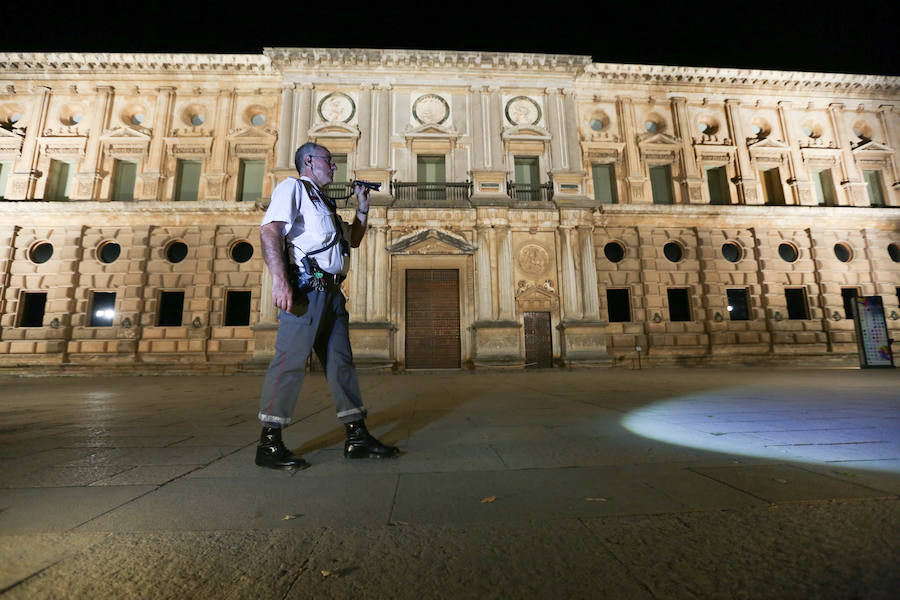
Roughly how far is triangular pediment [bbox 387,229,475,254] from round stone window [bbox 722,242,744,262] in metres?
10.2

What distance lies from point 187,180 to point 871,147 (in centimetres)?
2829

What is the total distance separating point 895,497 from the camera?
56.6 inches

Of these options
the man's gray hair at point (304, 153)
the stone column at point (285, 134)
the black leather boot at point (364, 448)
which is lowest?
the black leather boot at point (364, 448)

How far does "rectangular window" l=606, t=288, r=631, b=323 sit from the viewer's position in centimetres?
1464

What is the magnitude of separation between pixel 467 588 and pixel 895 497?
170 cm

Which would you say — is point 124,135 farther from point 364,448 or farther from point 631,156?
point 631,156

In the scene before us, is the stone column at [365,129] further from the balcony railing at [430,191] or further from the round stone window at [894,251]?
the round stone window at [894,251]

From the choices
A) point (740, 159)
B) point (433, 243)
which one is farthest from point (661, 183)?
point (433, 243)

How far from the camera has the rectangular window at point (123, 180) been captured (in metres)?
14.9

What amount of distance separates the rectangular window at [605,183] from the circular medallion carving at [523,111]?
10.4 feet

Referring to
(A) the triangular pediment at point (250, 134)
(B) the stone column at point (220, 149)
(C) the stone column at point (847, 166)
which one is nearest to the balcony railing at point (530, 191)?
(A) the triangular pediment at point (250, 134)

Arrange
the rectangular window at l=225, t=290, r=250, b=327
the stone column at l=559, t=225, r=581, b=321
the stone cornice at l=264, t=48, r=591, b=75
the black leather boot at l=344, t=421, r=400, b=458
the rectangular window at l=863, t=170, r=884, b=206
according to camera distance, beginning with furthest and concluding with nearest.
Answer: the rectangular window at l=863, t=170, r=884, b=206 → the stone cornice at l=264, t=48, r=591, b=75 → the rectangular window at l=225, t=290, r=250, b=327 → the stone column at l=559, t=225, r=581, b=321 → the black leather boot at l=344, t=421, r=400, b=458

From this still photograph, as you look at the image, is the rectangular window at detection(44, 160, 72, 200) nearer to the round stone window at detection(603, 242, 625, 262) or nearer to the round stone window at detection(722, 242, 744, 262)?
the round stone window at detection(603, 242, 625, 262)

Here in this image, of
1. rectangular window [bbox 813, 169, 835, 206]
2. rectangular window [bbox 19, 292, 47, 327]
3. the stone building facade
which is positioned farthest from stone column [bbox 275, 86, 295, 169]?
rectangular window [bbox 813, 169, 835, 206]
